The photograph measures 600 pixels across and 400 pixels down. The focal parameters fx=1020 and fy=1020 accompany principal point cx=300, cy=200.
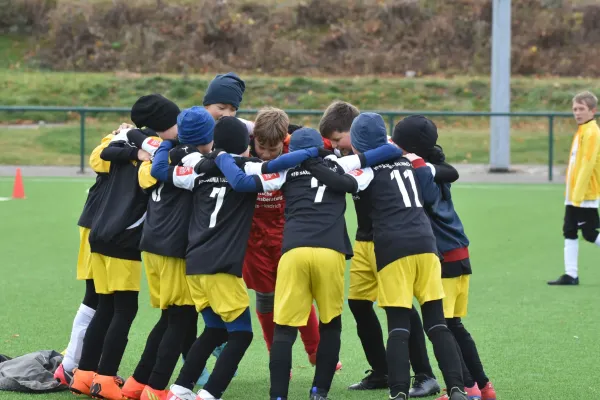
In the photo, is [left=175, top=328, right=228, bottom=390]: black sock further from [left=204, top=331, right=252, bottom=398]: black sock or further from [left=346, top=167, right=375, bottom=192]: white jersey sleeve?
[left=346, top=167, right=375, bottom=192]: white jersey sleeve

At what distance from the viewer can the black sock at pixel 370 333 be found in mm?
5969

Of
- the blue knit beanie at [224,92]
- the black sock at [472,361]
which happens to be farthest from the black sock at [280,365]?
the blue knit beanie at [224,92]

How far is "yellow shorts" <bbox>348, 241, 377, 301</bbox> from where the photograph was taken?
19.2ft

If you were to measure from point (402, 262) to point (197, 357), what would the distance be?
1.20m

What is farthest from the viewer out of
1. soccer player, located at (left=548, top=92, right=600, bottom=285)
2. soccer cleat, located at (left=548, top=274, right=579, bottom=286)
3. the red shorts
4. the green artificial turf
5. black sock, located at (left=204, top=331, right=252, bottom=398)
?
soccer cleat, located at (left=548, top=274, right=579, bottom=286)

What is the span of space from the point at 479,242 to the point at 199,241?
704 centimetres

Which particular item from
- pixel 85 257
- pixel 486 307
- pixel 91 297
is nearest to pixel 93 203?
pixel 85 257

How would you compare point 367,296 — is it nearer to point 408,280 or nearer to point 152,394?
point 408,280

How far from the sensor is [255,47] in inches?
1268

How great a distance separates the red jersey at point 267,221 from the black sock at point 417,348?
0.92 m

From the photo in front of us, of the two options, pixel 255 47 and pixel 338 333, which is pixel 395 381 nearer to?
pixel 338 333

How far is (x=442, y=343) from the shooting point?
5.38 m

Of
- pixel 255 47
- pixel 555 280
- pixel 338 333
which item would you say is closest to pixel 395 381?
pixel 338 333

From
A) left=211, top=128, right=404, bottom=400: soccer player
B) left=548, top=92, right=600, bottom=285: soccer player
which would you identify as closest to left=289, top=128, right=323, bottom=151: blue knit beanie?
left=211, top=128, right=404, bottom=400: soccer player
